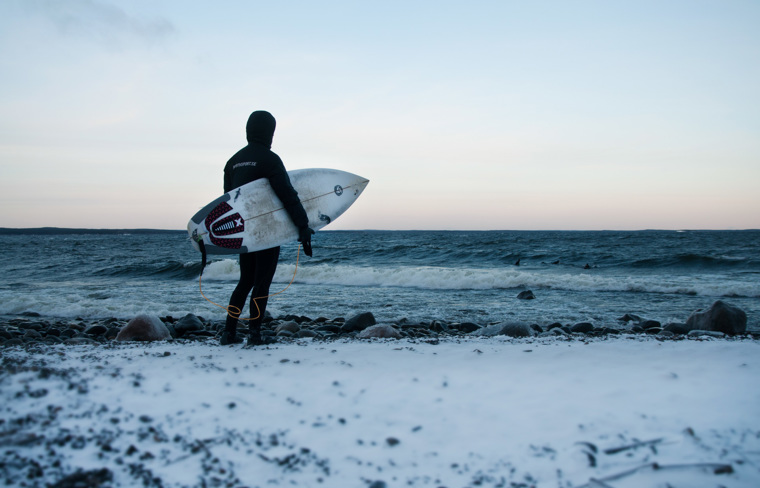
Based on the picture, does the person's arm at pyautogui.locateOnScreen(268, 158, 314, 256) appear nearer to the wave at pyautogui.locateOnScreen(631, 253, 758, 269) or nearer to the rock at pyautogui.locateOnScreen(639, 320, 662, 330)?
the rock at pyautogui.locateOnScreen(639, 320, 662, 330)

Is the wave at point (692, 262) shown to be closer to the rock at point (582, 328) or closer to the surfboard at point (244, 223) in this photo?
the rock at point (582, 328)

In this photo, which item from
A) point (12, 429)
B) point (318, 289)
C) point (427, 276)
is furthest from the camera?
point (427, 276)

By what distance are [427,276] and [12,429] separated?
12.5m

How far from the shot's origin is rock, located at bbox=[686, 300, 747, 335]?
6.39 m

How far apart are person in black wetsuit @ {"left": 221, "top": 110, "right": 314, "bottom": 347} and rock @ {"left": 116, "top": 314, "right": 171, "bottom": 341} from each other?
2.25 m

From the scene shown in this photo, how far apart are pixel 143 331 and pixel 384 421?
4.47 m

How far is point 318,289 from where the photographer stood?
12523mm

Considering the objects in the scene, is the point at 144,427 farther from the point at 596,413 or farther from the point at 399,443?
the point at 596,413

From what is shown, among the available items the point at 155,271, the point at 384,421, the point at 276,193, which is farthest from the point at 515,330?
the point at 155,271

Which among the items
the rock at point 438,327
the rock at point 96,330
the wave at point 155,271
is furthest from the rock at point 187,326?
the wave at point 155,271

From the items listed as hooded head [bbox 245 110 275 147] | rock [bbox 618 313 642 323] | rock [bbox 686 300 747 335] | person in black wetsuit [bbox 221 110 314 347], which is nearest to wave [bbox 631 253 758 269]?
rock [bbox 618 313 642 323]

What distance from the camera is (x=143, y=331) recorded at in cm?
556

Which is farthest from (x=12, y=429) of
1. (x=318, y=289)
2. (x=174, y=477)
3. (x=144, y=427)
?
(x=318, y=289)

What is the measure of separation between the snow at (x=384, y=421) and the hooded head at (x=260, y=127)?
1839mm
